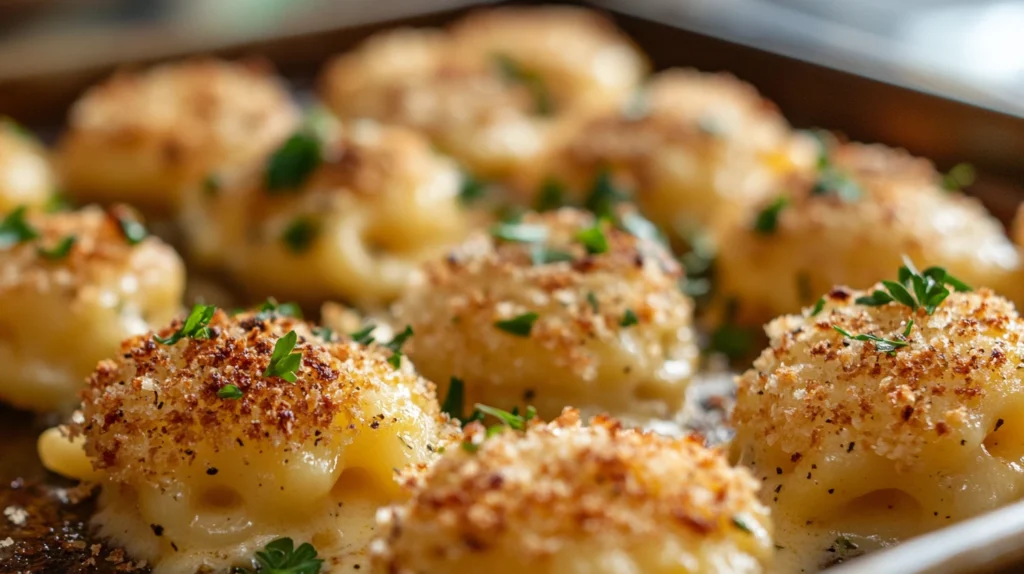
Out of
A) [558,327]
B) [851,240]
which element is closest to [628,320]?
[558,327]

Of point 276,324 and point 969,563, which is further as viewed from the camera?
point 276,324

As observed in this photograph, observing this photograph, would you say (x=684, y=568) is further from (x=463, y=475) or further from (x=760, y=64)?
(x=760, y=64)

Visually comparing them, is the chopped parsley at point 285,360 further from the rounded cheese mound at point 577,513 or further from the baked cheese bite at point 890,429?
the baked cheese bite at point 890,429

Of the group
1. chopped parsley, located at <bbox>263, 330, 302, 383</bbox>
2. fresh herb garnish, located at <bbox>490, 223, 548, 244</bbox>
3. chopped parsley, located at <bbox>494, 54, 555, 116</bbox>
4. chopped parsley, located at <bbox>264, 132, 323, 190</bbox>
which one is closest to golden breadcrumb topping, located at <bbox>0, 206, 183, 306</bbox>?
chopped parsley, located at <bbox>264, 132, 323, 190</bbox>

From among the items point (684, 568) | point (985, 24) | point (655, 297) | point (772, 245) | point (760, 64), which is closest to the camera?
point (684, 568)

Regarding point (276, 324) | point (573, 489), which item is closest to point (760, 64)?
point (276, 324)

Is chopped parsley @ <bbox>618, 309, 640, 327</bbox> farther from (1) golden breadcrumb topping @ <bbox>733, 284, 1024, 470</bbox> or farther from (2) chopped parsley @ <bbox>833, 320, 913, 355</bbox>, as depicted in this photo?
(2) chopped parsley @ <bbox>833, 320, 913, 355</bbox>

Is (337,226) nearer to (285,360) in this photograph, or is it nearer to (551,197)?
(551,197)
